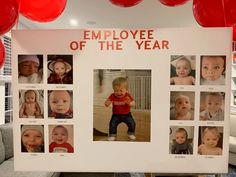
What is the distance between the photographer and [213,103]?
0.92 metres

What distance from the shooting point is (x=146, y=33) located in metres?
0.92

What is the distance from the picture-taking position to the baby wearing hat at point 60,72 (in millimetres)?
925

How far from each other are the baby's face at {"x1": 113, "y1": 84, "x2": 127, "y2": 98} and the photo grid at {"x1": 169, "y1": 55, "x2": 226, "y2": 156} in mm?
191

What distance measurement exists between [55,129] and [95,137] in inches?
6.7

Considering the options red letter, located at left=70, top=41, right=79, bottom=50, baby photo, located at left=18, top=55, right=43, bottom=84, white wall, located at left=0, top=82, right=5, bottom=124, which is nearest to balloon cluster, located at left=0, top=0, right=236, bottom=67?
baby photo, located at left=18, top=55, right=43, bottom=84

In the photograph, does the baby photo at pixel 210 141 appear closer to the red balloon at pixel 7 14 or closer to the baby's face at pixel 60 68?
the baby's face at pixel 60 68

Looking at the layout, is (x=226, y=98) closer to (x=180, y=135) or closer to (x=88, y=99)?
(x=180, y=135)

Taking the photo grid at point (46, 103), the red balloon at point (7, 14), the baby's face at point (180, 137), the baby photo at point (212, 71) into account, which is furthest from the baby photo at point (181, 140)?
the red balloon at point (7, 14)

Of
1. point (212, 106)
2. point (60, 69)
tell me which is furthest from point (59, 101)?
point (212, 106)

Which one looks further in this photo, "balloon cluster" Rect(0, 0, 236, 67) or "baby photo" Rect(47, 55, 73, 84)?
"balloon cluster" Rect(0, 0, 236, 67)

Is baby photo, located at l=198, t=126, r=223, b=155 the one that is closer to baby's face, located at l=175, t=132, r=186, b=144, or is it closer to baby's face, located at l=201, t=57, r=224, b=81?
baby's face, located at l=175, t=132, r=186, b=144

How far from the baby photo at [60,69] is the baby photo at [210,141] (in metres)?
0.58

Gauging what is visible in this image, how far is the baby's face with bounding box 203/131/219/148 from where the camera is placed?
36.6 inches

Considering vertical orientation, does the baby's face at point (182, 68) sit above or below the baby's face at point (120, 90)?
above
